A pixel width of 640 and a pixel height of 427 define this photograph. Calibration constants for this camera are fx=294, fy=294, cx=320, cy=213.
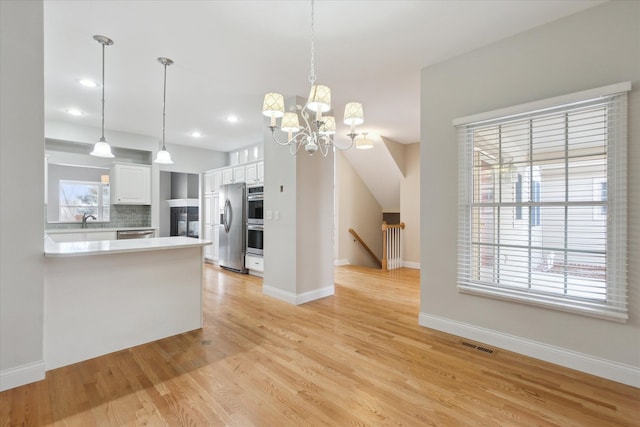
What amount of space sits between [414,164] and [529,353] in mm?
4666

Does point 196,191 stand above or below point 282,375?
above

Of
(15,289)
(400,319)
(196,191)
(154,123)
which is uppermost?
(154,123)

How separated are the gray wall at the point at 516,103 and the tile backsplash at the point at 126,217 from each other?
18.6ft

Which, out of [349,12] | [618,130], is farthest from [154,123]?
[618,130]

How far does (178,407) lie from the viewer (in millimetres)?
1837

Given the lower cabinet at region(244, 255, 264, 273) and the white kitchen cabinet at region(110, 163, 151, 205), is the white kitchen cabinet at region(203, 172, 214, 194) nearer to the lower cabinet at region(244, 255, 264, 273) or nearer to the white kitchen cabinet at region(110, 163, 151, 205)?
the white kitchen cabinet at region(110, 163, 151, 205)

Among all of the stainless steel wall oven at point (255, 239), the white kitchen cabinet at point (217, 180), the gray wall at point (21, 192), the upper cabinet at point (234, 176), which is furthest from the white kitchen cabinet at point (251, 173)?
the gray wall at point (21, 192)

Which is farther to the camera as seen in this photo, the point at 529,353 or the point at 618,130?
the point at 529,353

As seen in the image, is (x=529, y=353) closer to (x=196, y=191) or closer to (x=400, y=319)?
(x=400, y=319)

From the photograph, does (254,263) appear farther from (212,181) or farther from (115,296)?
(115,296)

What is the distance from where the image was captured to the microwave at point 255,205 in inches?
210

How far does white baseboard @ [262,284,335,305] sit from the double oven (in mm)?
1175

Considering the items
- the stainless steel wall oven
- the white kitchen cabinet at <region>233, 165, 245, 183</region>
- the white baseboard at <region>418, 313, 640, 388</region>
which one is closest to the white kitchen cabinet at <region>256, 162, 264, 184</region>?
the white kitchen cabinet at <region>233, 165, 245, 183</region>

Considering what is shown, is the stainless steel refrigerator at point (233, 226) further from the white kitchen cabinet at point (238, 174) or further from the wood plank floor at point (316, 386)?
the wood plank floor at point (316, 386)
